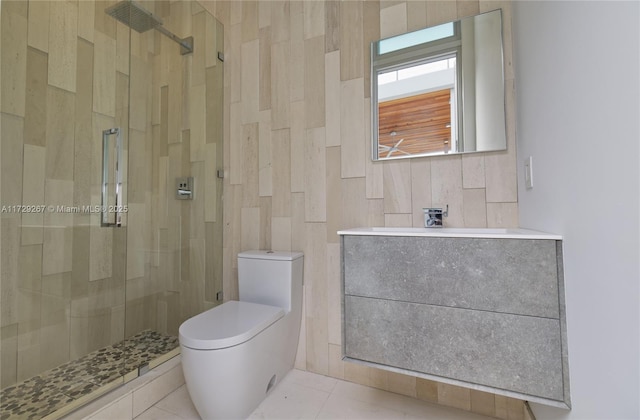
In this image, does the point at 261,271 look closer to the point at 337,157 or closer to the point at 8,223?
the point at 337,157

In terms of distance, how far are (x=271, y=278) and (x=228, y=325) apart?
39 cm

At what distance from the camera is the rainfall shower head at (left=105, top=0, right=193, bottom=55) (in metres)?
1.86

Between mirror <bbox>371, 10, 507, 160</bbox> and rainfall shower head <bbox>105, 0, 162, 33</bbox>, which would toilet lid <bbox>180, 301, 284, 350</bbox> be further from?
rainfall shower head <bbox>105, 0, 162, 33</bbox>

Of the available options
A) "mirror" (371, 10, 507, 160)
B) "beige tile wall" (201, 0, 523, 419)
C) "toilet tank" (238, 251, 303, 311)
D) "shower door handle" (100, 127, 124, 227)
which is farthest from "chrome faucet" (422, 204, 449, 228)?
"shower door handle" (100, 127, 124, 227)

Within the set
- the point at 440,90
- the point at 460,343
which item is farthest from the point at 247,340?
the point at 440,90

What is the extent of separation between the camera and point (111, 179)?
1.82m

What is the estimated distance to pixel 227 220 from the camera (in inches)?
79.1

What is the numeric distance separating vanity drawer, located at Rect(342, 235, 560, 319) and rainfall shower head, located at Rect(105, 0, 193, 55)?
78.5 inches

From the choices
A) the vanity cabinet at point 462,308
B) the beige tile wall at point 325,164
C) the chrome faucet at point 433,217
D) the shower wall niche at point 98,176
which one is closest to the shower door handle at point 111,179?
the shower wall niche at point 98,176

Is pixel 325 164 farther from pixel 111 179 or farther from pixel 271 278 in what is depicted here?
pixel 111 179

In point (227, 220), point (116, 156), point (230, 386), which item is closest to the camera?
point (230, 386)

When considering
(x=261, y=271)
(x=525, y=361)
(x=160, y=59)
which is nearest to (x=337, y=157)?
(x=261, y=271)

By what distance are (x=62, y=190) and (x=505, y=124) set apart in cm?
247

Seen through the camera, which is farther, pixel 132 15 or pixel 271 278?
pixel 132 15
